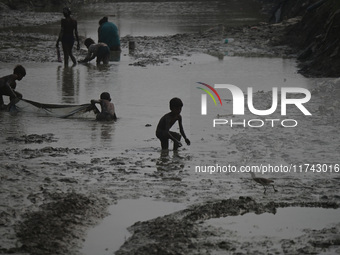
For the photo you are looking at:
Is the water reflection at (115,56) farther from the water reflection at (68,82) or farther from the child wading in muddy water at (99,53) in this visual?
the water reflection at (68,82)

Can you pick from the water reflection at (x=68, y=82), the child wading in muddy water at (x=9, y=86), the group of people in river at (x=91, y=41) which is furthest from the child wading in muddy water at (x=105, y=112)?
the group of people in river at (x=91, y=41)

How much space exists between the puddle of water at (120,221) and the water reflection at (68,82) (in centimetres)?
710

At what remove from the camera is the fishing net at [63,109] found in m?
12.8

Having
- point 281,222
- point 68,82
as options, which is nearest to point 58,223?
point 281,222

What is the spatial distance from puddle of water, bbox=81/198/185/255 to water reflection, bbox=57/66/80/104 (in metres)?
7.10

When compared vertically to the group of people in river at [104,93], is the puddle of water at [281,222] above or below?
below

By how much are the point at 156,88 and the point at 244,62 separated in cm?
562

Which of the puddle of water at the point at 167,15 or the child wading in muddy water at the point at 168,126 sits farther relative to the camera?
the puddle of water at the point at 167,15

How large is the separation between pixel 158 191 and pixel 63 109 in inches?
199

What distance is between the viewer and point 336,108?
45.3ft

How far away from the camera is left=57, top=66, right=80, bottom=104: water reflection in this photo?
1531 cm

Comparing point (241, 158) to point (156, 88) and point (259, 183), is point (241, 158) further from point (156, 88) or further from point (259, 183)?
point (156, 88)

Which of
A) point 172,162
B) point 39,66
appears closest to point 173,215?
point 172,162

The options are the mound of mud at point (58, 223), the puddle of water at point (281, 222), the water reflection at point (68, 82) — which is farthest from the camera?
the water reflection at point (68, 82)
